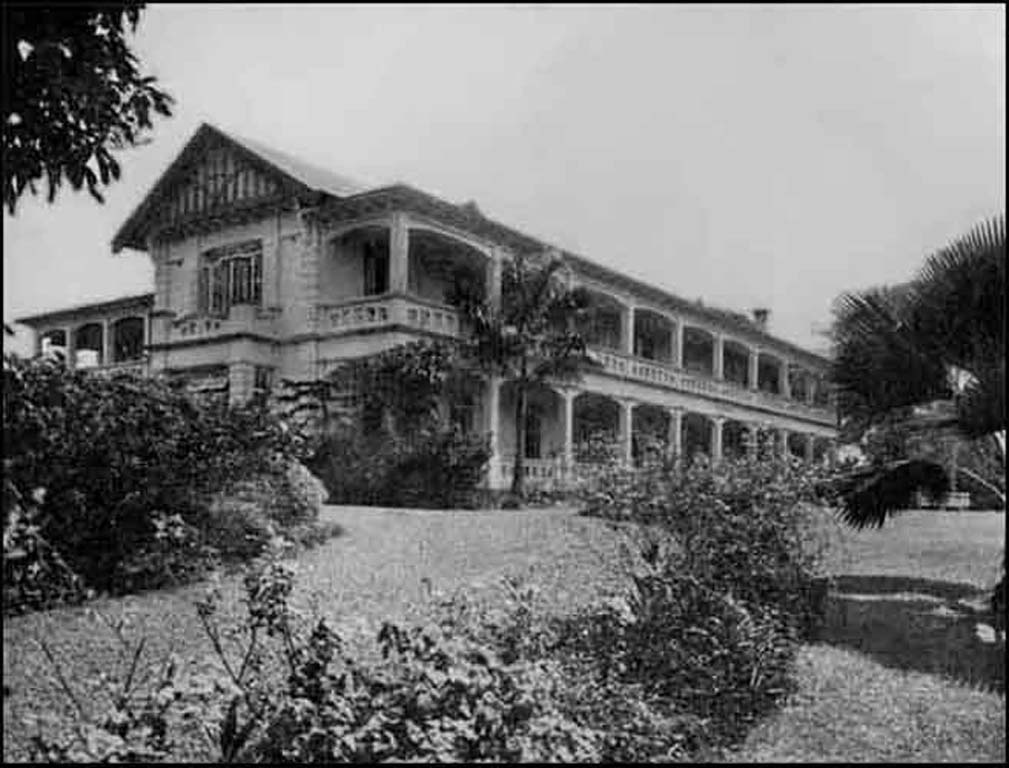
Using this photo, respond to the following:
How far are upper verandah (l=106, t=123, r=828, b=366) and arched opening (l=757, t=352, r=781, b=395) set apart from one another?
752 inches

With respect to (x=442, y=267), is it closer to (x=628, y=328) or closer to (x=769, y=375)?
(x=628, y=328)

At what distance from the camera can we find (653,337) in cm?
3731

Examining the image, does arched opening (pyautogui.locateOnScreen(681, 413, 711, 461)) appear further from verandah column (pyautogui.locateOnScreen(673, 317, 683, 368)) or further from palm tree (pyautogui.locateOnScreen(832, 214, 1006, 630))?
palm tree (pyautogui.locateOnScreen(832, 214, 1006, 630))

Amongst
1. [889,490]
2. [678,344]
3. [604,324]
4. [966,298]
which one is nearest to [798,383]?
[678,344]

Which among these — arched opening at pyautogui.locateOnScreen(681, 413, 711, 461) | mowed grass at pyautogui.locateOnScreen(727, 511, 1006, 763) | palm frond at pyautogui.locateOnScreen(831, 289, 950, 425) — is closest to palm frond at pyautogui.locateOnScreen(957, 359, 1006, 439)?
palm frond at pyautogui.locateOnScreen(831, 289, 950, 425)

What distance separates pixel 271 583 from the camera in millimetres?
5969

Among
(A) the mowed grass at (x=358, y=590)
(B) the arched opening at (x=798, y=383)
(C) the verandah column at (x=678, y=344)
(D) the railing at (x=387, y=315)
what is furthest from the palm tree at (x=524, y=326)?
(B) the arched opening at (x=798, y=383)

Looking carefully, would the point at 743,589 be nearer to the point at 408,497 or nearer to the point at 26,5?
the point at 26,5

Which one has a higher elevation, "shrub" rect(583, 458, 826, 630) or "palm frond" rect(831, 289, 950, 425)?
"palm frond" rect(831, 289, 950, 425)

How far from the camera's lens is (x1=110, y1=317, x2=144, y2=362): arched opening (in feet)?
97.4

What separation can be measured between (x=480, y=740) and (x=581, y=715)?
3.65 feet

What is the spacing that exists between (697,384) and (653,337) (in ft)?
9.56

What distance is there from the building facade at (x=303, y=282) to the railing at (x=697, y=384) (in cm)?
14

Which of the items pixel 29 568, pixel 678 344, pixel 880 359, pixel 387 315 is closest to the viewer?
pixel 29 568
